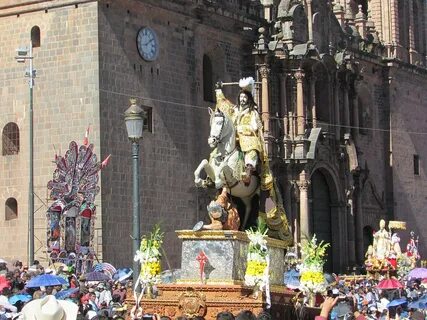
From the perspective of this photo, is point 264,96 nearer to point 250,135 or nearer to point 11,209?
point 11,209

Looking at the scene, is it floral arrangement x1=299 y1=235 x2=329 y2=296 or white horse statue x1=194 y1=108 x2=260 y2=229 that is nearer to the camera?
white horse statue x1=194 y1=108 x2=260 y2=229

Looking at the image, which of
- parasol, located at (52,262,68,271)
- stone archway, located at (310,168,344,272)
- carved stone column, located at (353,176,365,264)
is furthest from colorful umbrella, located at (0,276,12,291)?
carved stone column, located at (353,176,365,264)

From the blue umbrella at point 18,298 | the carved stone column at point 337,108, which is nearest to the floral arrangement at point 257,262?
the blue umbrella at point 18,298

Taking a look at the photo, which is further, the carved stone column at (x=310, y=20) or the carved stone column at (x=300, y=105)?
the carved stone column at (x=310, y=20)

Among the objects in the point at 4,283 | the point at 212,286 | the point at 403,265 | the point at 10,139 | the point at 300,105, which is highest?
the point at 300,105

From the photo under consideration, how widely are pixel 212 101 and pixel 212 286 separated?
2231 centimetres

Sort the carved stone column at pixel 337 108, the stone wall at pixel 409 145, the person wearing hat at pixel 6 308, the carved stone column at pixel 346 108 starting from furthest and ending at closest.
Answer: the stone wall at pixel 409 145, the carved stone column at pixel 346 108, the carved stone column at pixel 337 108, the person wearing hat at pixel 6 308

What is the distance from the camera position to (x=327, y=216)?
43.9 meters

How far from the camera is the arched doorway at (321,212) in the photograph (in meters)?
42.9

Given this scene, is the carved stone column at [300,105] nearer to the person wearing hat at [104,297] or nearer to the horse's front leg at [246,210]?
the person wearing hat at [104,297]

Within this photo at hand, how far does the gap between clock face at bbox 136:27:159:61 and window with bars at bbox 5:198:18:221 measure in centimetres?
578

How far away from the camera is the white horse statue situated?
55.4ft

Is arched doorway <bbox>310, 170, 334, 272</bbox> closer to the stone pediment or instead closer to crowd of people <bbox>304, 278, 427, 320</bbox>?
the stone pediment

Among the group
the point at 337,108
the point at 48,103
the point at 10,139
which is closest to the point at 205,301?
the point at 48,103
